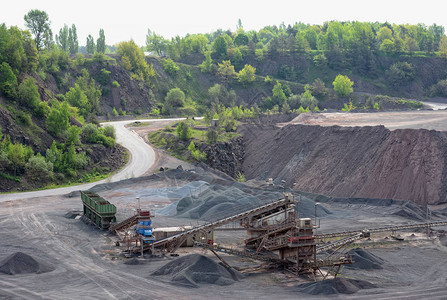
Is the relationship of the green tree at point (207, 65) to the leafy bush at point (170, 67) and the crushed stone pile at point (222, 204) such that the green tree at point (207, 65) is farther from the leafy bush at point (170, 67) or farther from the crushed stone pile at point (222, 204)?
the crushed stone pile at point (222, 204)

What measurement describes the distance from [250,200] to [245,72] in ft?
299

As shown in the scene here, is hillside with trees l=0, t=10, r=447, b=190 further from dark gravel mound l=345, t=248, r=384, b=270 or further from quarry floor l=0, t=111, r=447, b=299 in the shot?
dark gravel mound l=345, t=248, r=384, b=270

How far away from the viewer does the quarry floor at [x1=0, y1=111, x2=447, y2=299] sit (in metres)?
33.5

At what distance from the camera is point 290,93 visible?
458 feet

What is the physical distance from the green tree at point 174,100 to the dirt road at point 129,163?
17.5 meters

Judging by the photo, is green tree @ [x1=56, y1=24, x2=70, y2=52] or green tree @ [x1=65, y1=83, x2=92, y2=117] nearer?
green tree @ [x1=65, y1=83, x2=92, y2=117]

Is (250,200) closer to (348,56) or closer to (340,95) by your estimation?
(340,95)

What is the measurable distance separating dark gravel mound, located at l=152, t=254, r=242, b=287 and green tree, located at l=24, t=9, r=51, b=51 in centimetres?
9438

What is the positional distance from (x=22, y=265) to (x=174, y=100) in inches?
3532

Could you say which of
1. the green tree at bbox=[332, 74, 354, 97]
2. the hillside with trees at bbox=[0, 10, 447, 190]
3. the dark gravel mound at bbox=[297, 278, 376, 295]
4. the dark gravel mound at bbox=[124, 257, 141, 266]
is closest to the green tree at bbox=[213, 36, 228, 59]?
the hillside with trees at bbox=[0, 10, 447, 190]

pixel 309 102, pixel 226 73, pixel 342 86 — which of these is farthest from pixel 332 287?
pixel 226 73

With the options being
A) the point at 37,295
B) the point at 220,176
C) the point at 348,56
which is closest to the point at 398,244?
the point at 37,295

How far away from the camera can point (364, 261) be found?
40.0 metres

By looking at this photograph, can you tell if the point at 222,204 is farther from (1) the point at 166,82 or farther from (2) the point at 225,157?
(1) the point at 166,82
